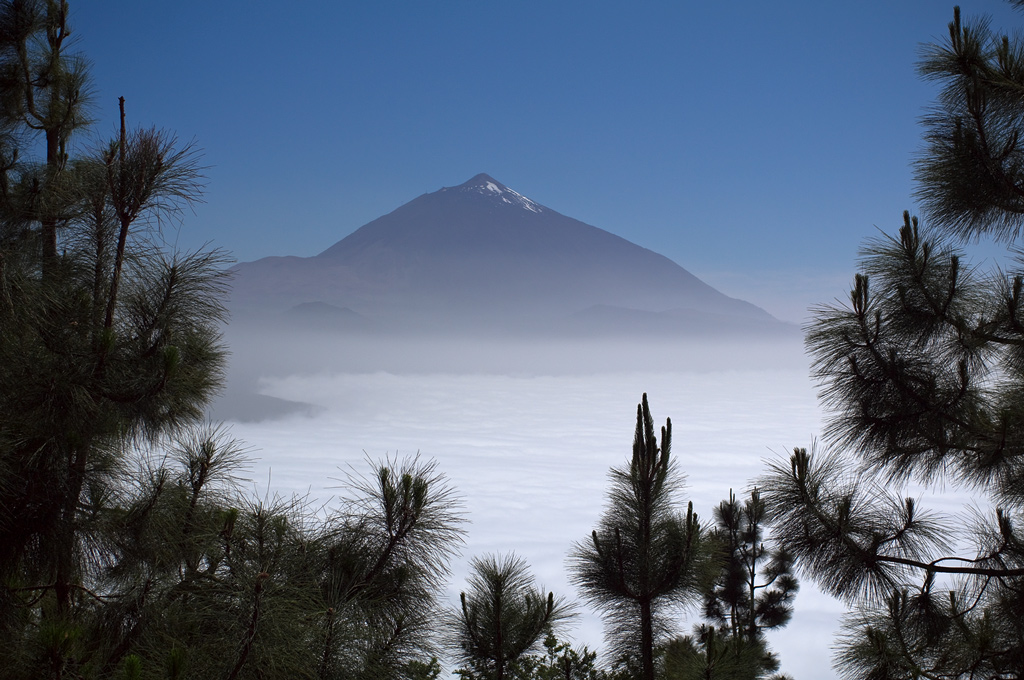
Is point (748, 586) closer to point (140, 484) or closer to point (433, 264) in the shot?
point (140, 484)

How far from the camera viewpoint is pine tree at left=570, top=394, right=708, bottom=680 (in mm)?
3139

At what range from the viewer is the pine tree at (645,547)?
3.14 meters

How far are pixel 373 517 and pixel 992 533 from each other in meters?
2.92

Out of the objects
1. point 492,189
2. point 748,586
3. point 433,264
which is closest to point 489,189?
point 492,189

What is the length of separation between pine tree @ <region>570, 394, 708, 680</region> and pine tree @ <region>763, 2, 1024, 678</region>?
45cm

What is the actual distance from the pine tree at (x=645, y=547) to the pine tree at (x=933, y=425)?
45 centimetres

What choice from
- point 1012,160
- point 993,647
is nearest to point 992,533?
point 993,647

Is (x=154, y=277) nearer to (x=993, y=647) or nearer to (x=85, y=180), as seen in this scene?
(x=85, y=180)

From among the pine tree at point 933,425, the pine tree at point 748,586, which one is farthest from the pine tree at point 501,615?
the pine tree at point 748,586

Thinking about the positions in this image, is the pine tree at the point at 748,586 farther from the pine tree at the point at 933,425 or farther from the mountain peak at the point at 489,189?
the mountain peak at the point at 489,189

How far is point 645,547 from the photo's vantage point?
125 inches

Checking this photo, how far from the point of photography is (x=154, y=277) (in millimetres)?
2756

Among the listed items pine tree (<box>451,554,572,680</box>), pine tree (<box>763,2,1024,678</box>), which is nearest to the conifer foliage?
pine tree (<box>451,554,572,680</box>)

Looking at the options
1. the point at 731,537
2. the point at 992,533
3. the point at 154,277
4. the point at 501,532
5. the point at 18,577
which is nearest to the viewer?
the point at 154,277
